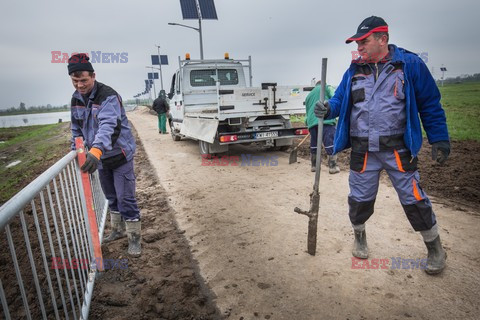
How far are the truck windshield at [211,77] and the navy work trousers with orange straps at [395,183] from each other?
6830 mm

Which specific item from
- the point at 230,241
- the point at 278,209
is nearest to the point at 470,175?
the point at 278,209

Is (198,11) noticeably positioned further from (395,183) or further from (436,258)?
(436,258)

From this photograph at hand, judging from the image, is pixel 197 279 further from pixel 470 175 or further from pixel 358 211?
pixel 470 175

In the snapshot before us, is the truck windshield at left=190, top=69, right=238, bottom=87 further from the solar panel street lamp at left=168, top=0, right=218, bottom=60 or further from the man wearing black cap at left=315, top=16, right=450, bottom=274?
the man wearing black cap at left=315, top=16, right=450, bottom=274

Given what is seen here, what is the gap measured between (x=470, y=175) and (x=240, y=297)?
463 centimetres

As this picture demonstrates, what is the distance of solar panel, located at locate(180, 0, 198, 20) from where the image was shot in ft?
45.2

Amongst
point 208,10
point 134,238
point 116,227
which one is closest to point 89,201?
point 134,238

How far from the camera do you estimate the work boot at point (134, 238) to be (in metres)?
3.00

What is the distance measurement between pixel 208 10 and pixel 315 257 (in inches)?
568

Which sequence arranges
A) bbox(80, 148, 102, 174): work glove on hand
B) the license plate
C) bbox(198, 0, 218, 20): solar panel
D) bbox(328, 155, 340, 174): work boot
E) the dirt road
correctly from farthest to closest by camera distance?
bbox(198, 0, 218, 20): solar panel < the license plate < bbox(328, 155, 340, 174): work boot < bbox(80, 148, 102, 174): work glove on hand < the dirt road

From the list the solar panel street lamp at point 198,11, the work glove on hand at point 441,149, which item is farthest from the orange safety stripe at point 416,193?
the solar panel street lamp at point 198,11

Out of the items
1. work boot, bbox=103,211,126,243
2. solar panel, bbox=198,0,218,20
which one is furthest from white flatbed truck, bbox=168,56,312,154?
solar panel, bbox=198,0,218,20

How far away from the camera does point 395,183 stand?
2418 millimetres

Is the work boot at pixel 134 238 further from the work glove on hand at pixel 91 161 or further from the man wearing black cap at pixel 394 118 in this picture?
the man wearing black cap at pixel 394 118
